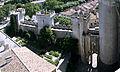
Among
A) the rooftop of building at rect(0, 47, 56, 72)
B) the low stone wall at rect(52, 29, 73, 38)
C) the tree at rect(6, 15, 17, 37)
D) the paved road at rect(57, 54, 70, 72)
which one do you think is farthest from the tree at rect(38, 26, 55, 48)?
the rooftop of building at rect(0, 47, 56, 72)

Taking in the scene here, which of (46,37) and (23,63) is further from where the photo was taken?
(46,37)

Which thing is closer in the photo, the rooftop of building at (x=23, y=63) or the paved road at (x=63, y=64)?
the rooftop of building at (x=23, y=63)

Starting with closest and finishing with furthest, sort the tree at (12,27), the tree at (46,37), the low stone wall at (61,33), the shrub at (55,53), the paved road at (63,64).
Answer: the paved road at (63,64), the shrub at (55,53), the low stone wall at (61,33), the tree at (46,37), the tree at (12,27)

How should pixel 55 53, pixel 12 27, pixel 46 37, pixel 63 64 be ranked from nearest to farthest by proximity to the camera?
pixel 63 64 → pixel 55 53 → pixel 46 37 → pixel 12 27

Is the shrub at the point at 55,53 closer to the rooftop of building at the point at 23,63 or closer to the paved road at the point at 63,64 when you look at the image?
the paved road at the point at 63,64

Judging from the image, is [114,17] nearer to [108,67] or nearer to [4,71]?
[108,67]

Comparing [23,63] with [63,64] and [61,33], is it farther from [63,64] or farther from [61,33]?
[61,33]

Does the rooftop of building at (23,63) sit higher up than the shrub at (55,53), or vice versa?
the rooftop of building at (23,63)

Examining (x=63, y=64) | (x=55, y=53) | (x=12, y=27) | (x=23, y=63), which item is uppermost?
(x=23, y=63)

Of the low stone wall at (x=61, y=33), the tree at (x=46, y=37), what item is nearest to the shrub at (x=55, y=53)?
the tree at (x=46, y=37)

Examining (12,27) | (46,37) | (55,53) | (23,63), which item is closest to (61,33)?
(46,37)
